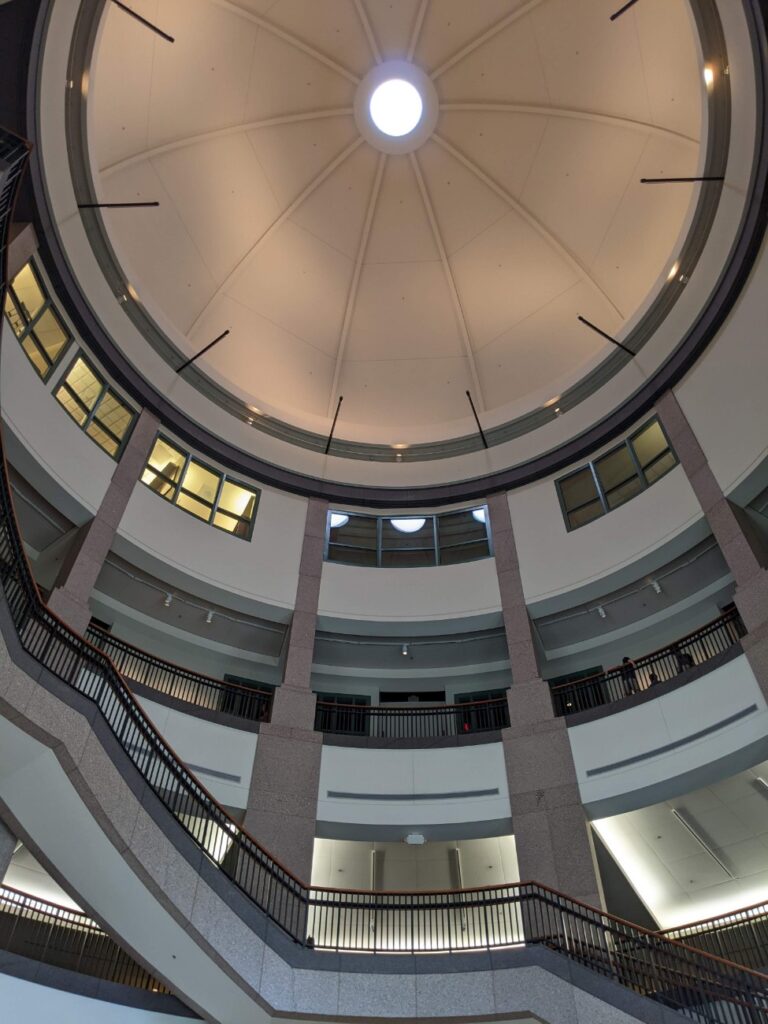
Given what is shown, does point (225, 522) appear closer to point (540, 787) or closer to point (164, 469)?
point (164, 469)

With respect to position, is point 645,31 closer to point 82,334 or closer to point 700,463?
point 700,463

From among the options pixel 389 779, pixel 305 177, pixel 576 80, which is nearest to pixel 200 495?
pixel 389 779

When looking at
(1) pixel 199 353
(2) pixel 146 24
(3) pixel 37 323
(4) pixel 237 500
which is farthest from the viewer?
(1) pixel 199 353

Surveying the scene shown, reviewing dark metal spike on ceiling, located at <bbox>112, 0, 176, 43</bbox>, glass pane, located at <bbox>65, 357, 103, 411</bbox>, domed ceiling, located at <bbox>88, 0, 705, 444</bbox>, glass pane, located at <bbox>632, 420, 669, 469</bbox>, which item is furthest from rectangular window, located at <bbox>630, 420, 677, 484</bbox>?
dark metal spike on ceiling, located at <bbox>112, 0, 176, 43</bbox>

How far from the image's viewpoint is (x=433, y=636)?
2072cm

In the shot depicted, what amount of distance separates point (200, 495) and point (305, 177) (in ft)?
37.7

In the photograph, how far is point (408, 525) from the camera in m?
23.2

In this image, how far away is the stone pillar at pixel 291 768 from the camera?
15336mm

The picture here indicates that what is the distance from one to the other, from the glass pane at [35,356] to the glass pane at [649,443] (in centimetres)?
1467

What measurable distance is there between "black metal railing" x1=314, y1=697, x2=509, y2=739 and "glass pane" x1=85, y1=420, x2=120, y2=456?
7968 mm

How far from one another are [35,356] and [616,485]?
14502 mm

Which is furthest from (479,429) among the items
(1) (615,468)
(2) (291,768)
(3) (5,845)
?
(3) (5,845)

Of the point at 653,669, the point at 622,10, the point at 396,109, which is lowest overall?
the point at 653,669

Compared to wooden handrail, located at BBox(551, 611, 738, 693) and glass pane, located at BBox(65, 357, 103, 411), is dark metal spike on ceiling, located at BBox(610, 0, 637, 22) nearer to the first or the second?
wooden handrail, located at BBox(551, 611, 738, 693)
